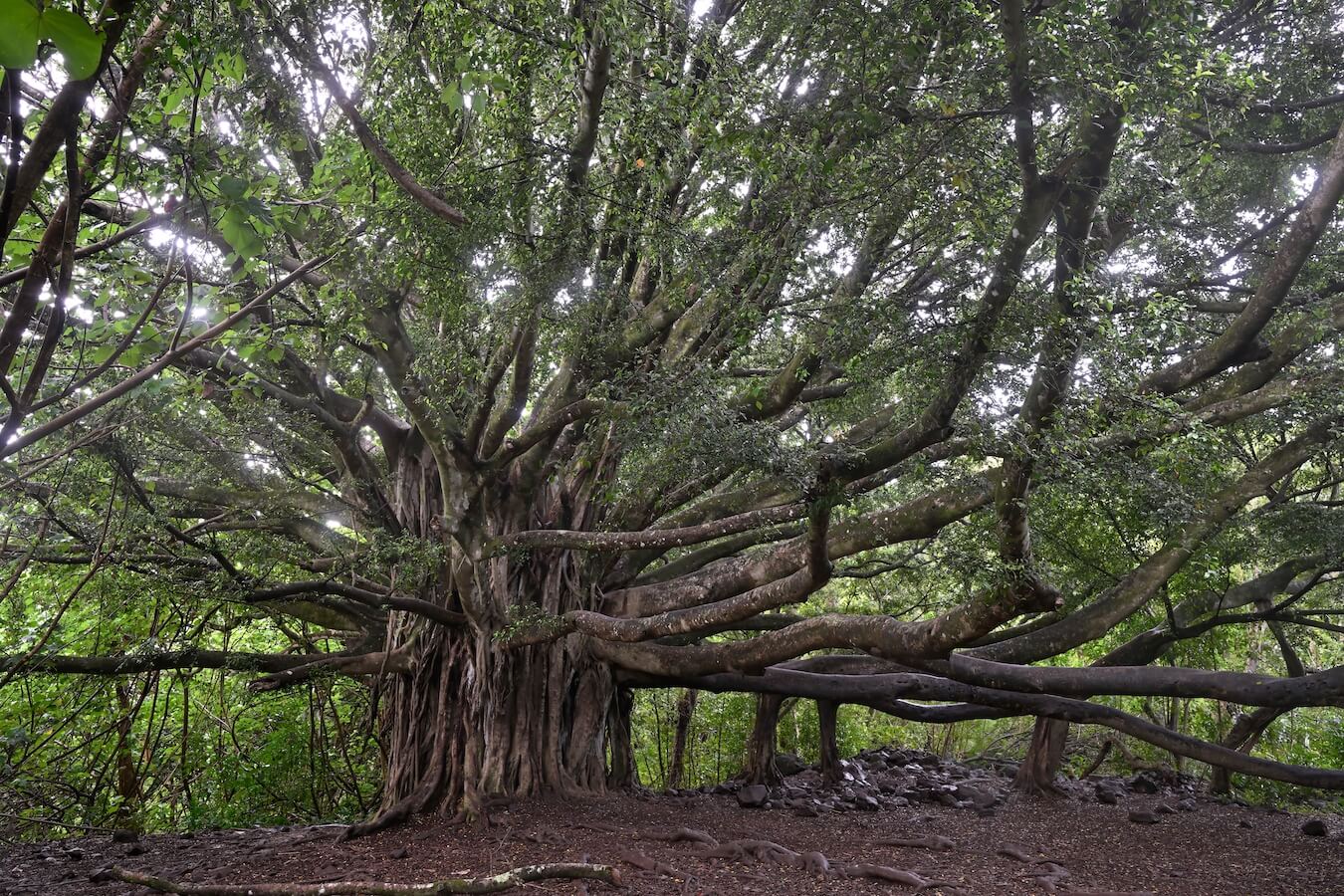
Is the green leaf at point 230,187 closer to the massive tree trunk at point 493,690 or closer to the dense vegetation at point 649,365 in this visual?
the dense vegetation at point 649,365

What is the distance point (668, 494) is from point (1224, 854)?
488cm

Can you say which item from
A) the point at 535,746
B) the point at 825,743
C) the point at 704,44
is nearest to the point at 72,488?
the point at 535,746

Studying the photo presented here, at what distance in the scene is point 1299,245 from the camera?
4.50 meters

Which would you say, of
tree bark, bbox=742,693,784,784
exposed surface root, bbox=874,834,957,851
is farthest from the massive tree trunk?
exposed surface root, bbox=874,834,957,851

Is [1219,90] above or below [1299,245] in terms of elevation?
above

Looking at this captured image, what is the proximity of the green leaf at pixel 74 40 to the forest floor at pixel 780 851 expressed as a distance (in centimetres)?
446

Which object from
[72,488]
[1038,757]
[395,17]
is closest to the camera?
[395,17]

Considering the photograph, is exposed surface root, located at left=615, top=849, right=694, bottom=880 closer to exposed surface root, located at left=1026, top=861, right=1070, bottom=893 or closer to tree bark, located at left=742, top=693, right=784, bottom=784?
exposed surface root, located at left=1026, top=861, right=1070, bottom=893

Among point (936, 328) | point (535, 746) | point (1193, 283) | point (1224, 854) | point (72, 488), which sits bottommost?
point (1224, 854)

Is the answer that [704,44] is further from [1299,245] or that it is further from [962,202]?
[1299,245]

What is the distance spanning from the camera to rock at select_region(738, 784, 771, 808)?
7812 mm

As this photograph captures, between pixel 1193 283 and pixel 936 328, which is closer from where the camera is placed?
pixel 936 328

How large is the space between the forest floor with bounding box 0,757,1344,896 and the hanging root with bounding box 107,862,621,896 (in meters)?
0.07

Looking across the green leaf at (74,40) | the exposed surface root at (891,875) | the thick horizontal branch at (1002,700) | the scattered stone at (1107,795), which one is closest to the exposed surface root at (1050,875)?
the exposed surface root at (891,875)
